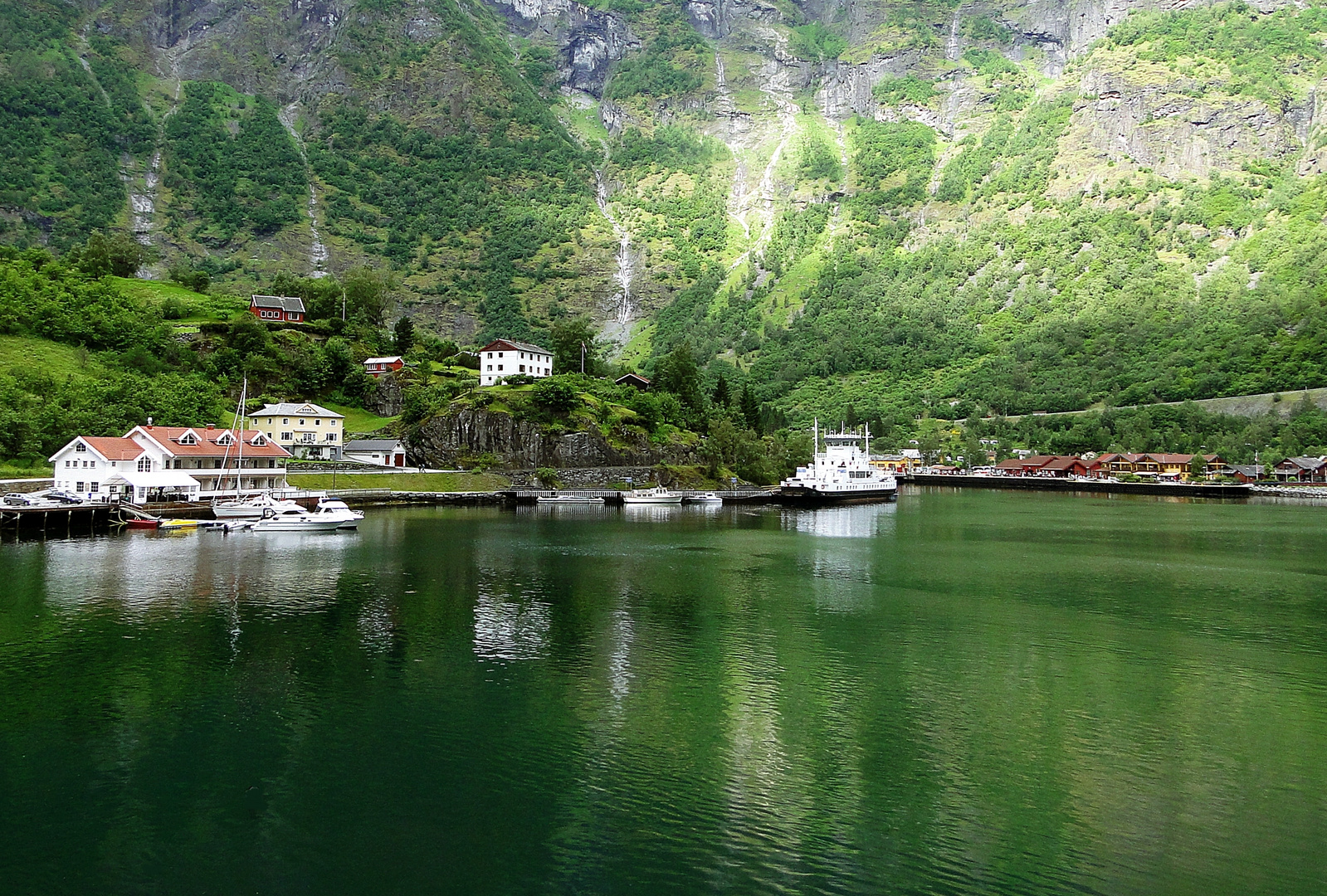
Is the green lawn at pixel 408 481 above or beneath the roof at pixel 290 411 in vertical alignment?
beneath

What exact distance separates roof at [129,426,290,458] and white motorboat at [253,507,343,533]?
1286 centimetres

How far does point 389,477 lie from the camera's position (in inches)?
3228

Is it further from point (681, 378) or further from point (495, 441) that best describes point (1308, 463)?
point (495, 441)

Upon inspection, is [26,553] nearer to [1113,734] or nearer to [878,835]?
[878,835]

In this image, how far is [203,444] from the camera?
6775 cm

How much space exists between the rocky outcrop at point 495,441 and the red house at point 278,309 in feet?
110

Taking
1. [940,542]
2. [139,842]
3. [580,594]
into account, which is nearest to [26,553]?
[580,594]

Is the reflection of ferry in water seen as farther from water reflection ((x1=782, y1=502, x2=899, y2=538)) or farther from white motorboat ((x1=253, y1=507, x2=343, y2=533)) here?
white motorboat ((x1=253, y1=507, x2=343, y2=533))

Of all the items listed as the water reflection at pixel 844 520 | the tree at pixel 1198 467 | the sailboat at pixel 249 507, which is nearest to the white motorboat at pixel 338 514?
the sailboat at pixel 249 507

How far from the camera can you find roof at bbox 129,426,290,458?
6431cm

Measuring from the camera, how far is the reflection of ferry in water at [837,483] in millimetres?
95438

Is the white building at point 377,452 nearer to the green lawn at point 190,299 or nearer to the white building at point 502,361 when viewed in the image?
the white building at point 502,361

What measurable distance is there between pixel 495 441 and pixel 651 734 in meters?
75.8

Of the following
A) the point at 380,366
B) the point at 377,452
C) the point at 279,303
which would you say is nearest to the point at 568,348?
the point at 380,366
